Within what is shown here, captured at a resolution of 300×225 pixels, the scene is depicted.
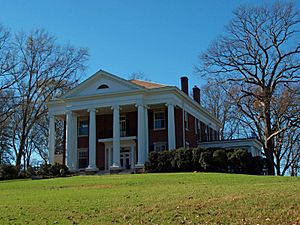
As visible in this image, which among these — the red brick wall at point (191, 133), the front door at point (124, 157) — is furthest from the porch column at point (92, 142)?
the red brick wall at point (191, 133)

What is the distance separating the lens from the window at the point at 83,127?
1631 inches

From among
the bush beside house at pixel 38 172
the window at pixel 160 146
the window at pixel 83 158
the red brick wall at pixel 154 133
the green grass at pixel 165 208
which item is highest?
the red brick wall at pixel 154 133

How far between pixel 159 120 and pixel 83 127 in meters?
7.43

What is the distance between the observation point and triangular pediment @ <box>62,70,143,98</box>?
38.0 meters

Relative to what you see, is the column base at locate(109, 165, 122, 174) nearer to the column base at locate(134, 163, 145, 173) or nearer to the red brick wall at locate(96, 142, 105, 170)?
the column base at locate(134, 163, 145, 173)

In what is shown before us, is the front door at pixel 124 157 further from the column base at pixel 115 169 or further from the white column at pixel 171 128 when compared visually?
the white column at pixel 171 128

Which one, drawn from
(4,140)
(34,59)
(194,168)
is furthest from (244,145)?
(4,140)

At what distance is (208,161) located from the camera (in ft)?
103

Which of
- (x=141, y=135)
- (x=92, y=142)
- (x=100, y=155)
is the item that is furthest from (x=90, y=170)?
(x=141, y=135)

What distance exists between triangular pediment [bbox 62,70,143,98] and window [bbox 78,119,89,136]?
124 inches

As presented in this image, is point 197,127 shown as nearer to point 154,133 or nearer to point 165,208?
point 154,133

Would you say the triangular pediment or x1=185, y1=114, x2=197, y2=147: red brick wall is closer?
the triangular pediment

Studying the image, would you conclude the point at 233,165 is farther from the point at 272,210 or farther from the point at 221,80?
the point at 272,210

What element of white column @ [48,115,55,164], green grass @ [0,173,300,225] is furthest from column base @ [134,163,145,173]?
green grass @ [0,173,300,225]
